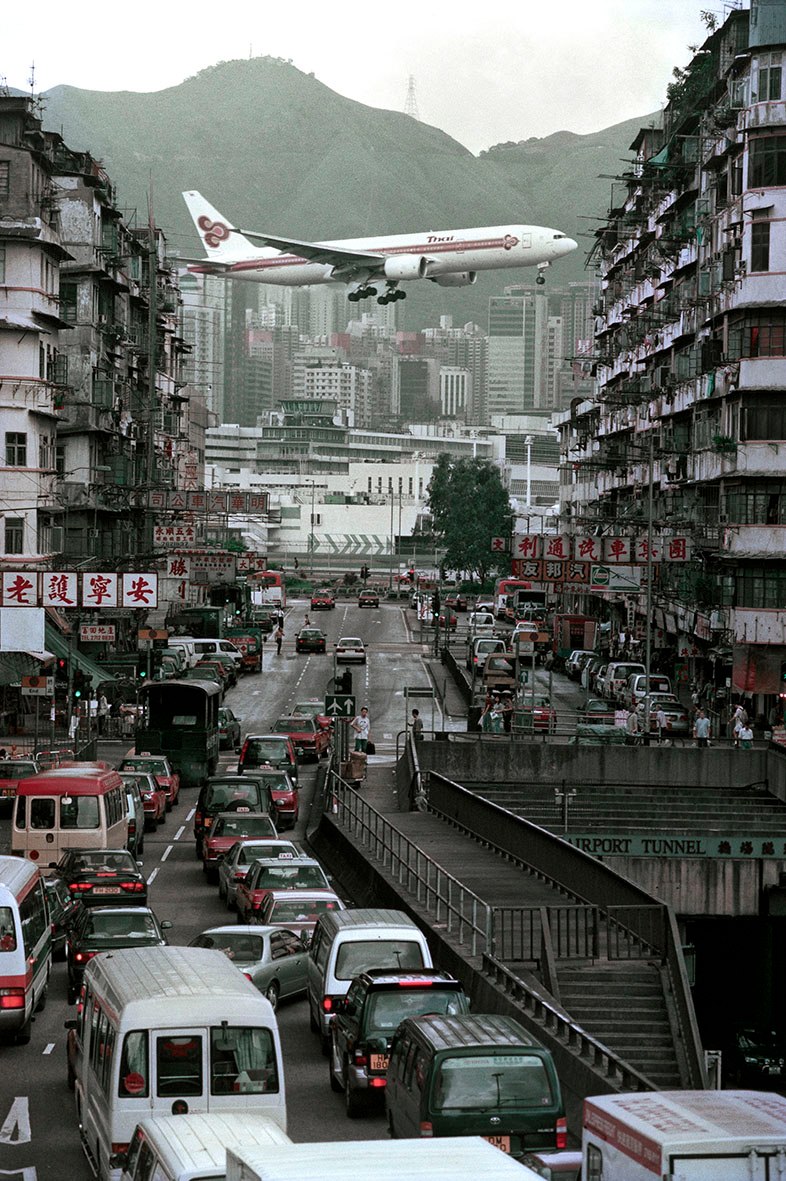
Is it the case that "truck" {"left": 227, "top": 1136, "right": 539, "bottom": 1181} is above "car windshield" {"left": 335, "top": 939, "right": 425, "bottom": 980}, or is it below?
above

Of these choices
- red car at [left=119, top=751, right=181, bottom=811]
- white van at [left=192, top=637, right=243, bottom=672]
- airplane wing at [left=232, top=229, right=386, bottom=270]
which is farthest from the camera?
airplane wing at [left=232, top=229, right=386, bottom=270]

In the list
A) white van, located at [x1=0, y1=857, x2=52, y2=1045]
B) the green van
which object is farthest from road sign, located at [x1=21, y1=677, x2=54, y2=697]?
the green van

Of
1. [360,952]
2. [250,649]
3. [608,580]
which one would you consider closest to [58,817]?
[360,952]

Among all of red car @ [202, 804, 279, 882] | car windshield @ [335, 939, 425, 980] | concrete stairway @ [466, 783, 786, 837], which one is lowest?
concrete stairway @ [466, 783, 786, 837]

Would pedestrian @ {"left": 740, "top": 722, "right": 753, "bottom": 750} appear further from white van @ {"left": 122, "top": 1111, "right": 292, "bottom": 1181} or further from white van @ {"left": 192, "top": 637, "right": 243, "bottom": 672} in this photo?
white van @ {"left": 122, "top": 1111, "right": 292, "bottom": 1181}

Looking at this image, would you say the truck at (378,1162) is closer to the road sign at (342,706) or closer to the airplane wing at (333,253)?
the road sign at (342,706)
